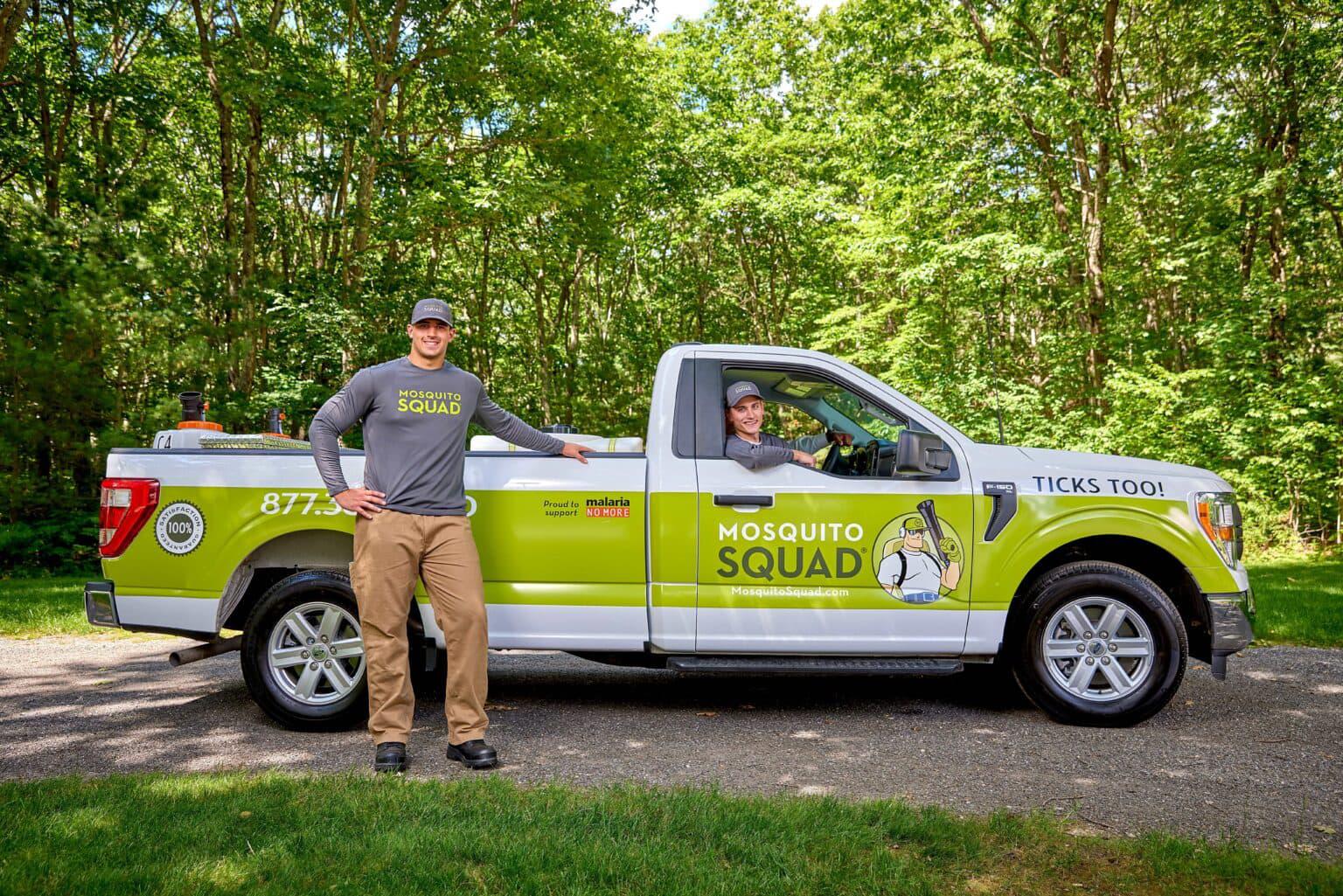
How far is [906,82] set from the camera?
17000mm

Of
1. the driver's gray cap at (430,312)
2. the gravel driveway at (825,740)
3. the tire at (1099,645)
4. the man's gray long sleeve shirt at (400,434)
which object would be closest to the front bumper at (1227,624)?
the tire at (1099,645)

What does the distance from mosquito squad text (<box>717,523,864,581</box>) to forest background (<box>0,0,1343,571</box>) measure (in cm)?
984

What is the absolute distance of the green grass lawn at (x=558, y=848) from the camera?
2938mm

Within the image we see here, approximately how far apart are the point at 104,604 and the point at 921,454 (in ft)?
14.8

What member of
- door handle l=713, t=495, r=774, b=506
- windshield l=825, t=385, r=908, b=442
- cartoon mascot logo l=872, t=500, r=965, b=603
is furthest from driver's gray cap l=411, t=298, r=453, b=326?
cartoon mascot logo l=872, t=500, r=965, b=603

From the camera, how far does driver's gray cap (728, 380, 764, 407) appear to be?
5.14 metres

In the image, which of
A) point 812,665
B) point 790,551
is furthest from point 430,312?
point 812,665

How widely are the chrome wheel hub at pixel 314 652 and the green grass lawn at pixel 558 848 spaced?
1088 mm

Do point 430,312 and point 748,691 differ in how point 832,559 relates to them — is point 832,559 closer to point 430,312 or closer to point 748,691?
point 748,691

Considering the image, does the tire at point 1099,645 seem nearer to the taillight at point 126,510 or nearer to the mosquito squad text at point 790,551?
the mosquito squad text at point 790,551

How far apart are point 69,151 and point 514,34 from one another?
8432 mm

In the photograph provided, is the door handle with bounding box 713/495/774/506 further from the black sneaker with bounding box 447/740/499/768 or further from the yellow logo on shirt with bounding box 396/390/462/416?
the black sneaker with bounding box 447/740/499/768

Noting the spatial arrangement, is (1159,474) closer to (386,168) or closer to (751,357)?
(751,357)

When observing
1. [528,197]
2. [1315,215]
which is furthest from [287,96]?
[1315,215]
